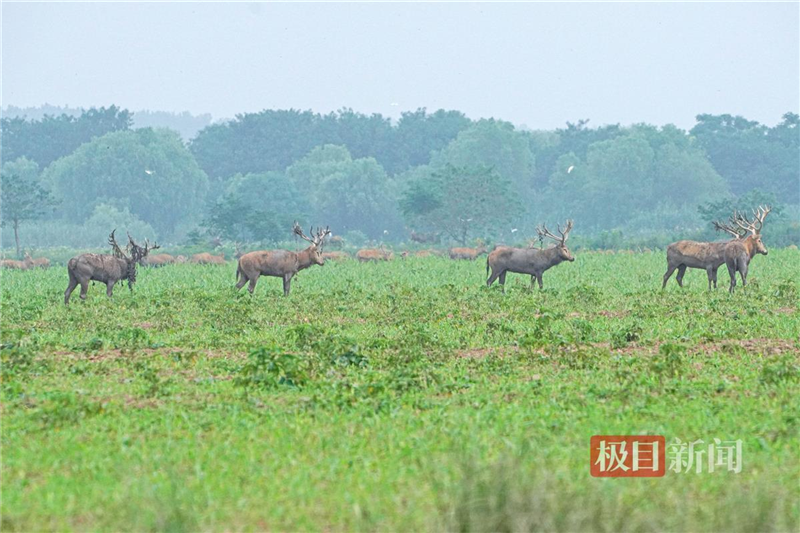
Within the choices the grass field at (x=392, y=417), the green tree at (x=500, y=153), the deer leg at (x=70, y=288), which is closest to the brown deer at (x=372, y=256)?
the deer leg at (x=70, y=288)

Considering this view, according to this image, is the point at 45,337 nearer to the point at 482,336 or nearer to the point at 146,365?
the point at 146,365

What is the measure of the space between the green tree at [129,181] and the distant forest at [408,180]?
0.13 metres

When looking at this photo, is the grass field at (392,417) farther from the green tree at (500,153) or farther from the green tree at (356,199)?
the green tree at (500,153)

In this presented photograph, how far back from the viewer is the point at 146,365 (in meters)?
14.7

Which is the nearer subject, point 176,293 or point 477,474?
point 477,474

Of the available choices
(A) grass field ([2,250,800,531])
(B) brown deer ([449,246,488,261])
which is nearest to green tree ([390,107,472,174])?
(B) brown deer ([449,246,488,261])

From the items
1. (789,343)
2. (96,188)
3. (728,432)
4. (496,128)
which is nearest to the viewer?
(728,432)

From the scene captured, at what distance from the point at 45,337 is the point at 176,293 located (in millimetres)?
9376

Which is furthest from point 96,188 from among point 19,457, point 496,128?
point 19,457

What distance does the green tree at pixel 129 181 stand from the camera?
97375 millimetres

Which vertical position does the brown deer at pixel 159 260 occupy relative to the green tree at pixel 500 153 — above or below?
below
